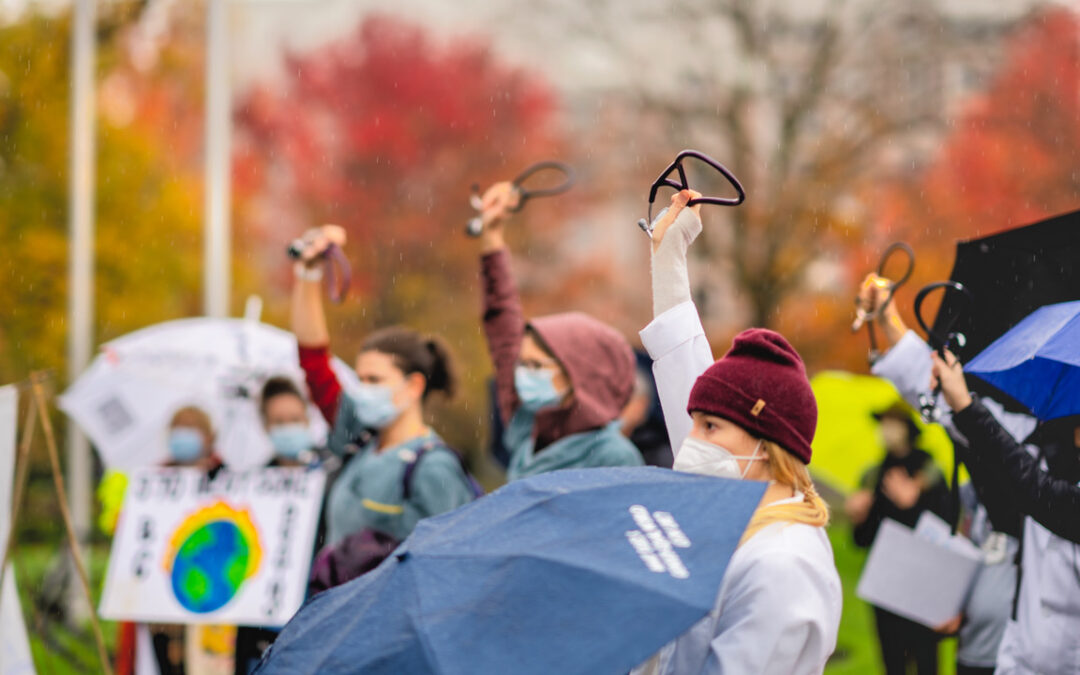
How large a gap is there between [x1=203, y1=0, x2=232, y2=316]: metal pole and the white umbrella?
8.62 ft

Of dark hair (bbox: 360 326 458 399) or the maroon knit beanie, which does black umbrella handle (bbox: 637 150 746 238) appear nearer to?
the maroon knit beanie

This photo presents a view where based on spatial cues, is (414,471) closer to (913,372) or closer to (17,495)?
(17,495)

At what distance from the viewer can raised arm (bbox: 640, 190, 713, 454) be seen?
298 centimetres

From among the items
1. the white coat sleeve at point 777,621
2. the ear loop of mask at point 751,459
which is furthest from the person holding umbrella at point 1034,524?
the white coat sleeve at point 777,621

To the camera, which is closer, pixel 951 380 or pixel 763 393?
pixel 763 393

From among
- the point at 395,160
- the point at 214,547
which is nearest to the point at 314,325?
the point at 214,547

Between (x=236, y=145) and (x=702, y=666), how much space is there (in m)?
14.3

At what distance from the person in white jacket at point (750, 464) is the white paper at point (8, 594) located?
300cm

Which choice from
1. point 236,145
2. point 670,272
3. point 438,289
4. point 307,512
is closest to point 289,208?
point 236,145

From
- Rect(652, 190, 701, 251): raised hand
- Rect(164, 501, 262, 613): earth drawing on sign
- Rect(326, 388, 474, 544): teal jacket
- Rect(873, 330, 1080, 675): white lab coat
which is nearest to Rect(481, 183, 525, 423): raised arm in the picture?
Rect(326, 388, 474, 544): teal jacket

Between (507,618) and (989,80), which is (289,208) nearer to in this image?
(989,80)

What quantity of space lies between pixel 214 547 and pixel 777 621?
13.4 feet

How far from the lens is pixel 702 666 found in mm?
2441

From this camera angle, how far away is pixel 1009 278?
4023mm
